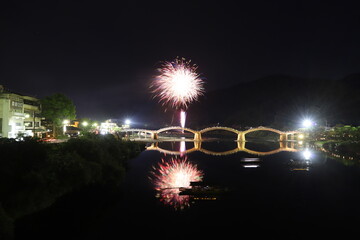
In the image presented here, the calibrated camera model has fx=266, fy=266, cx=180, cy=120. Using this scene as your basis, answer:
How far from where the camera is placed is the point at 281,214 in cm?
2562

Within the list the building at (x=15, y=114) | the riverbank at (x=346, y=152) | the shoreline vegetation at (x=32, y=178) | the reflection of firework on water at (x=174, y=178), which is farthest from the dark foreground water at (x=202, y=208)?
the building at (x=15, y=114)

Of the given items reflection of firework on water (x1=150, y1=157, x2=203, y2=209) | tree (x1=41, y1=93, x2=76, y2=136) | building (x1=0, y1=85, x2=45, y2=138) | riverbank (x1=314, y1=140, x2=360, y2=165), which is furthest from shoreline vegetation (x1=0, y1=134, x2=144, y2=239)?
riverbank (x1=314, y1=140, x2=360, y2=165)

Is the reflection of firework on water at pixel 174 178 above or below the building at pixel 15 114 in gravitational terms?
below

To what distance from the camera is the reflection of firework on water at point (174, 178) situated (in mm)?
29252

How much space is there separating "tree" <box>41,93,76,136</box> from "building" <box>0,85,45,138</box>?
2.83 m

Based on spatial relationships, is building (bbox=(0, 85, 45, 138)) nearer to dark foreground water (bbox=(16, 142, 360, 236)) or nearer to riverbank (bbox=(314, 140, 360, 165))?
dark foreground water (bbox=(16, 142, 360, 236))

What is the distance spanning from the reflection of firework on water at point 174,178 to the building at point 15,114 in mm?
21691

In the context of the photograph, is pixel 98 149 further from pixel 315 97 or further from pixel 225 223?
pixel 315 97

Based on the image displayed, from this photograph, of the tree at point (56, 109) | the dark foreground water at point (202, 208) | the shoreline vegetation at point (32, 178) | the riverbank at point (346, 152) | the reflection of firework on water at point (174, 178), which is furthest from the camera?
the tree at point (56, 109)

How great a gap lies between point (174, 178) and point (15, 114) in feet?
101

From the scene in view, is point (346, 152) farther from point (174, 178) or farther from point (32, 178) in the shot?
point (32, 178)

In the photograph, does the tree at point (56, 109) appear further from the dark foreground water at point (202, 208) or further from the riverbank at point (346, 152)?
the riverbank at point (346, 152)

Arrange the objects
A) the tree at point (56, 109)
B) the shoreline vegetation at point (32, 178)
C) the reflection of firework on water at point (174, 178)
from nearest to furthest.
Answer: the shoreline vegetation at point (32, 178) → the reflection of firework on water at point (174, 178) → the tree at point (56, 109)

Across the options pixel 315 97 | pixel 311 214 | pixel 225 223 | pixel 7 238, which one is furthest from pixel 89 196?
pixel 315 97
